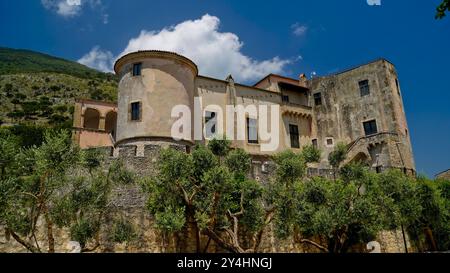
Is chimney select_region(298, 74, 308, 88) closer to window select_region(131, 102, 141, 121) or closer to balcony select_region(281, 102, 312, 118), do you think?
balcony select_region(281, 102, 312, 118)

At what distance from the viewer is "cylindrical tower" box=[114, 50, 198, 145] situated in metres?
26.9

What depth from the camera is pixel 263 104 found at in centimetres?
3647

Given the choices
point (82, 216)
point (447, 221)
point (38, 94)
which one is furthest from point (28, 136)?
point (447, 221)

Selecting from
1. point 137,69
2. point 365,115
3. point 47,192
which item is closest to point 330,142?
point 365,115

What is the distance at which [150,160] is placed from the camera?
71.7ft

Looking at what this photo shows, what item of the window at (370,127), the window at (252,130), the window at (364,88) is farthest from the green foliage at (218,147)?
the window at (364,88)

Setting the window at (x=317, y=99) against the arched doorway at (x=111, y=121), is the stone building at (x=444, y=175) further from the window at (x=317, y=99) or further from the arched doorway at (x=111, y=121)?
the arched doorway at (x=111, y=121)

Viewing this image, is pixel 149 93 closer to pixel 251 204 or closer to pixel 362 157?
pixel 251 204

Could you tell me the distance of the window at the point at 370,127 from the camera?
3667 cm

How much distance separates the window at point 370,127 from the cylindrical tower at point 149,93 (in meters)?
19.1

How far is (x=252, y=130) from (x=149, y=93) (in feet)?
36.9

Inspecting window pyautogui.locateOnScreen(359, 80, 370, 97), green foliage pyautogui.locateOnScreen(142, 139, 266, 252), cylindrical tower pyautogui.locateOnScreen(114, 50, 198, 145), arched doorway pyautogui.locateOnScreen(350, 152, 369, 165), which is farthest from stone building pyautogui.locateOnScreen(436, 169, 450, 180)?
green foliage pyautogui.locateOnScreen(142, 139, 266, 252)
